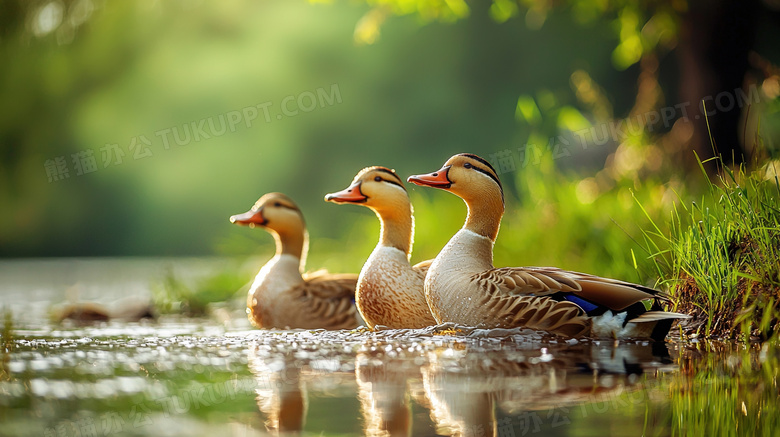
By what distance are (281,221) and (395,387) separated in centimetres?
417

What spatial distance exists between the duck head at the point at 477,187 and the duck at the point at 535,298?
76 millimetres

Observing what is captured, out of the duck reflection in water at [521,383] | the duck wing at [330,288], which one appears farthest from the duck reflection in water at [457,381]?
the duck wing at [330,288]

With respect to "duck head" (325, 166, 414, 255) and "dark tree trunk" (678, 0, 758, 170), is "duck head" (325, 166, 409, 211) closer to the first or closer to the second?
"duck head" (325, 166, 414, 255)

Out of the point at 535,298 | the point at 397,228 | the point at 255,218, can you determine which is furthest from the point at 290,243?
the point at 535,298

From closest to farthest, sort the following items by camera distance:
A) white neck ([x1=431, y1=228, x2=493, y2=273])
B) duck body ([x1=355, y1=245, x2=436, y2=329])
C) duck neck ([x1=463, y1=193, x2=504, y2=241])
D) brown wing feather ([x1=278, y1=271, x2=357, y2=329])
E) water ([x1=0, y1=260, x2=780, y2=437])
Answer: water ([x1=0, y1=260, x2=780, y2=437]), white neck ([x1=431, y1=228, x2=493, y2=273]), duck neck ([x1=463, y1=193, x2=504, y2=241]), duck body ([x1=355, y1=245, x2=436, y2=329]), brown wing feather ([x1=278, y1=271, x2=357, y2=329])

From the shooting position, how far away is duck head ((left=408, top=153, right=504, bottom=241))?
539 centimetres

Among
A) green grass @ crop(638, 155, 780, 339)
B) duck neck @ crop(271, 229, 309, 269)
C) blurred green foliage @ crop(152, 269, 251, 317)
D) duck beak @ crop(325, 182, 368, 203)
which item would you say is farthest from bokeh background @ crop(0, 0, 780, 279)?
green grass @ crop(638, 155, 780, 339)

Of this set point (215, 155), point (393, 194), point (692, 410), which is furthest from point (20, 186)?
point (692, 410)

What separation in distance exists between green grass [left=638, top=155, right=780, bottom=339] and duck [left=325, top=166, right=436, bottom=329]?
160 centimetres

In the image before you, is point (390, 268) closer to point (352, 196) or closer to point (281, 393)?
point (352, 196)

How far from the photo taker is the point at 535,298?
4758 mm

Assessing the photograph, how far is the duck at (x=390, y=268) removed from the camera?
5629mm

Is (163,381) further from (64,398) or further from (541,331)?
(541,331)

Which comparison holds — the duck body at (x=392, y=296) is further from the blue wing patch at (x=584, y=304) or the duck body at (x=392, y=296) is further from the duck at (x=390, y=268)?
the blue wing patch at (x=584, y=304)
